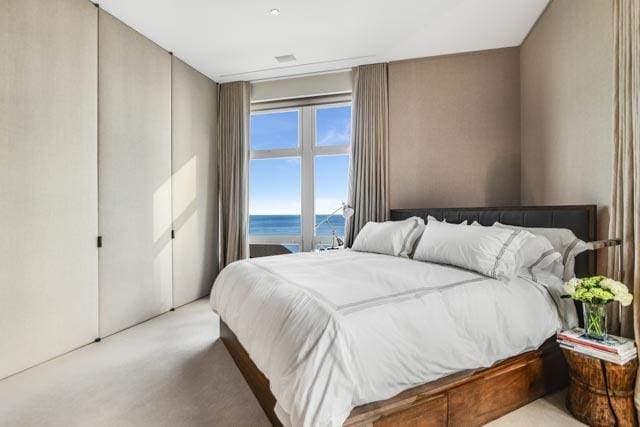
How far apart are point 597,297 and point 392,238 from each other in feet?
4.96

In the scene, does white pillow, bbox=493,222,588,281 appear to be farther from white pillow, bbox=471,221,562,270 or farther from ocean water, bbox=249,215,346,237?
ocean water, bbox=249,215,346,237

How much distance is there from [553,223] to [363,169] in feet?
6.72

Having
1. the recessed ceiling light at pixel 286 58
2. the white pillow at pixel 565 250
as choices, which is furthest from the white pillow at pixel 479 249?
the recessed ceiling light at pixel 286 58

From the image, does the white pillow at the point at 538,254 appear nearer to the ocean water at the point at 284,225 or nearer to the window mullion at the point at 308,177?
the ocean water at the point at 284,225

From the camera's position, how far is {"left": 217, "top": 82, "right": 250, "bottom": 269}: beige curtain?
14.5 feet

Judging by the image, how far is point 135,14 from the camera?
117 inches

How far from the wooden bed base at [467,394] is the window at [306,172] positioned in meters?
Answer: 2.46

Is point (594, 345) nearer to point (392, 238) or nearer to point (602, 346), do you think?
point (602, 346)

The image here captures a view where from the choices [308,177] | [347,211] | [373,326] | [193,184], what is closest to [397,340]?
[373,326]

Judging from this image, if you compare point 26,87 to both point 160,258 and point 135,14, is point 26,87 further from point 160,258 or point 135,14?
point 160,258

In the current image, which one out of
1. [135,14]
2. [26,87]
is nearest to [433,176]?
[135,14]

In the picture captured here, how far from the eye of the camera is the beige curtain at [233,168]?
4414mm

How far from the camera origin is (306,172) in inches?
175

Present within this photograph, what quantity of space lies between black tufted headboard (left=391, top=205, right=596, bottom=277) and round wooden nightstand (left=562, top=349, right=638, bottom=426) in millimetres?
764
